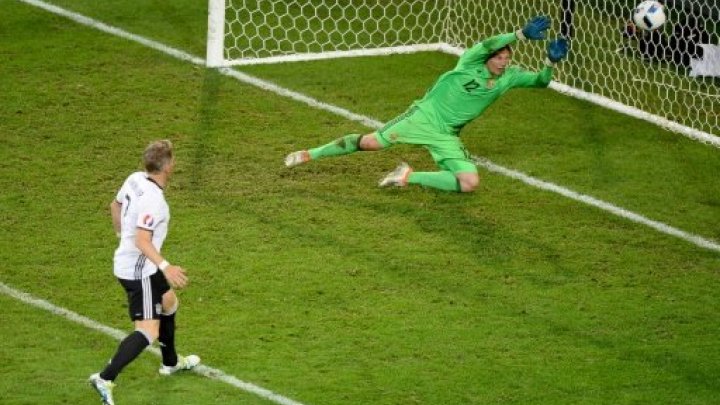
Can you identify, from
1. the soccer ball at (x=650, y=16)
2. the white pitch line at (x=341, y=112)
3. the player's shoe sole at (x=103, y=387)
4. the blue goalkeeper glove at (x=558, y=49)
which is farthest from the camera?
the soccer ball at (x=650, y=16)

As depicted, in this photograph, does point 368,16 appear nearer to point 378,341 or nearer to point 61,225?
point 61,225

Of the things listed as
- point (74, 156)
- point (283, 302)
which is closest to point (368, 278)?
point (283, 302)

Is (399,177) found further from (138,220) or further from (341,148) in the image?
(138,220)

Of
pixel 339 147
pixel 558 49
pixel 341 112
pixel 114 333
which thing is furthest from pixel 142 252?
pixel 341 112

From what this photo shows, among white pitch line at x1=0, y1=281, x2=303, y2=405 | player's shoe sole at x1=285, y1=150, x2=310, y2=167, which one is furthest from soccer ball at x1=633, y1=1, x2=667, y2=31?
white pitch line at x1=0, y1=281, x2=303, y2=405

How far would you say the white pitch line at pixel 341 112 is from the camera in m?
13.1

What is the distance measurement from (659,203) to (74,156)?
4985mm

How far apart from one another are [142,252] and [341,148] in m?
4.48

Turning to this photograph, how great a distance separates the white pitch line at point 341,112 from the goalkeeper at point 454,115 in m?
0.63

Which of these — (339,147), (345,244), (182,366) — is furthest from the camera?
(339,147)

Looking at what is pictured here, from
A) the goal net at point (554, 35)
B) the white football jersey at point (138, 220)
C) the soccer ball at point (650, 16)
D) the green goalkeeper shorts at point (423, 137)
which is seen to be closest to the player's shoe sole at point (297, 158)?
the green goalkeeper shorts at point (423, 137)

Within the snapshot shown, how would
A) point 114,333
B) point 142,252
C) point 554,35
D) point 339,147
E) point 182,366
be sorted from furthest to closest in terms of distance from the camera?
point 554,35 < point 339,147 < point 114,333 < point 182,366 < point 142,252

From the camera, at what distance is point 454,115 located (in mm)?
13797

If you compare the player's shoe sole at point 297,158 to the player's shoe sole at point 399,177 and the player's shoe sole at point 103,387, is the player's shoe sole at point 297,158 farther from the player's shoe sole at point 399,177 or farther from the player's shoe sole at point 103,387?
the player's shoe sole at point 103,387
